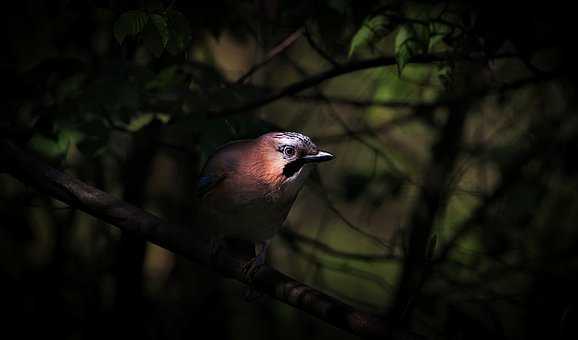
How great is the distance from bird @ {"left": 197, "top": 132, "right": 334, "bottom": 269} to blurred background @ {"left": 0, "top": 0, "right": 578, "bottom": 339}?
0.14 meters

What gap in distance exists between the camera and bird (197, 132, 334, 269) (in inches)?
93.0

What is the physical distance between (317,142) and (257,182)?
178cm

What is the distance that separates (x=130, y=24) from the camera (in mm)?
1957

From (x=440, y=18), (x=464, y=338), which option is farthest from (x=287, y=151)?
(x=464, y=338)

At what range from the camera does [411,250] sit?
3584 millimetres

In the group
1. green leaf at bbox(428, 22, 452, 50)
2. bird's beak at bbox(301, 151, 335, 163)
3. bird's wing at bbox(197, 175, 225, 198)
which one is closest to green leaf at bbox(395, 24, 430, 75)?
green leaf at bbox(428, 22, 452, 50)

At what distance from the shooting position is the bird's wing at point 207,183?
8.17ft

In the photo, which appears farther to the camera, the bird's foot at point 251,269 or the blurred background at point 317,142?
the blurred background at point 317,142

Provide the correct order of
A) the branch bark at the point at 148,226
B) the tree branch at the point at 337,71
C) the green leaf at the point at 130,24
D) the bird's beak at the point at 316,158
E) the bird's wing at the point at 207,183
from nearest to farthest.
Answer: the green leaf at the point at 130,24 → the branch bark at the point at 148,226 → the bird's beak at the point at 316,158 → the bird's wing at the point at 207,183 → the tree branch at the point at 337,71

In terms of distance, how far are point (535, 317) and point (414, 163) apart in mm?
1281

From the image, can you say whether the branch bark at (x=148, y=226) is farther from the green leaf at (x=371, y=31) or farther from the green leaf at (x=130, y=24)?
the green leaf at (x=371, y=31)

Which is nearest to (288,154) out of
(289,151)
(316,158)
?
(289,151)

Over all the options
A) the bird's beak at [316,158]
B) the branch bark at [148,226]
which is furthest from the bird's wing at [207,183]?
the bird's beak at [316,158]

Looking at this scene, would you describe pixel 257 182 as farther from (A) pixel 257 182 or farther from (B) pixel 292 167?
(B) pixel 292 167
